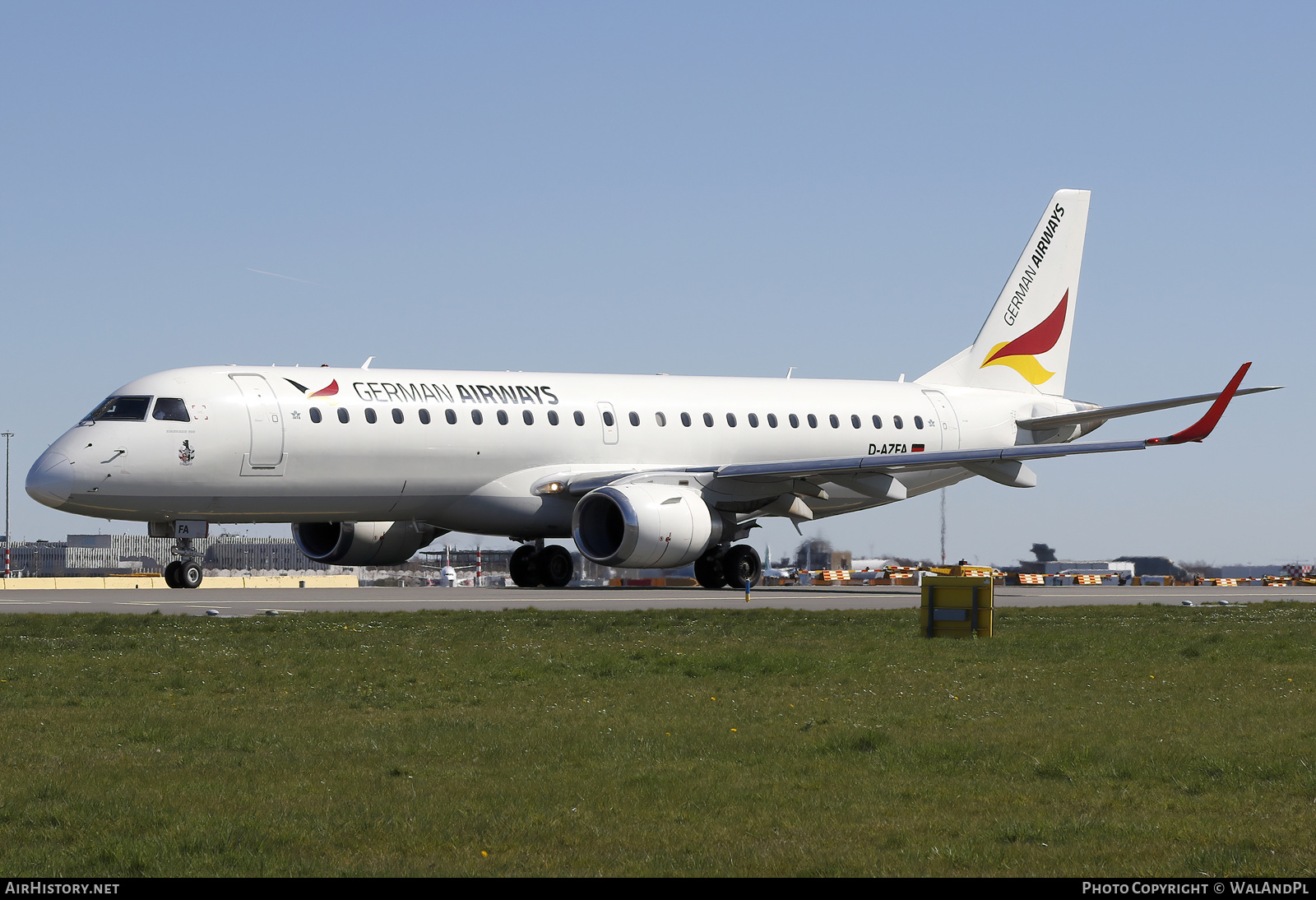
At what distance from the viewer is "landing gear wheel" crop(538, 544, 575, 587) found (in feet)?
115

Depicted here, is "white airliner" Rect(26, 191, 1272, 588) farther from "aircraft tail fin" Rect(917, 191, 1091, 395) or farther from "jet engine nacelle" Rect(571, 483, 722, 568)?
"aircraft tail fin" Rect(917, 191, 1091, 395)

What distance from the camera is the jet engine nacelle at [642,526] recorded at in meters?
30.1

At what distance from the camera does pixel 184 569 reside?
30359 millimetres

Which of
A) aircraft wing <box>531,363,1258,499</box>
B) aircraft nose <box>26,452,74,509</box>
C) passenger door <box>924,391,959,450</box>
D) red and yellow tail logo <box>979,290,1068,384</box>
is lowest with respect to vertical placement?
aircraft nose <box>26,452,74,509</box>

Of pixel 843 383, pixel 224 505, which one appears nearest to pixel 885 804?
pixel 224 505

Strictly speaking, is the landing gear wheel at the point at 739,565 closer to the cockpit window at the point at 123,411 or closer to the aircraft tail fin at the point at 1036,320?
the aircraft tail fin at the point at 1036,320

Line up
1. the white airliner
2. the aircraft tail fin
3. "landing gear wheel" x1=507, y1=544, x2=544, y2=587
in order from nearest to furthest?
the white airliner < "landing gear wheel" x1=507, y1=544, x2=544, y2=587 < the aircraft tail fin

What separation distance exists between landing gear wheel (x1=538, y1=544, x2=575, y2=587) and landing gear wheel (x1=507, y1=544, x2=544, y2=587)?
4.0 inches

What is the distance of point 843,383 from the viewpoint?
38.8 m

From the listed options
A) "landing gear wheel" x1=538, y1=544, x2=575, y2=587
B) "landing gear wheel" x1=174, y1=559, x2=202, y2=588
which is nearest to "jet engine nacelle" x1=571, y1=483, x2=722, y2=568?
"landing gear wheel" x1=538, y1=544, x2=575, y2=587

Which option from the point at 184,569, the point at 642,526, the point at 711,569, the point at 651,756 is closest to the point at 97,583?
the point at 184,569

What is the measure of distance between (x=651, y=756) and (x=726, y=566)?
24.3 metres
